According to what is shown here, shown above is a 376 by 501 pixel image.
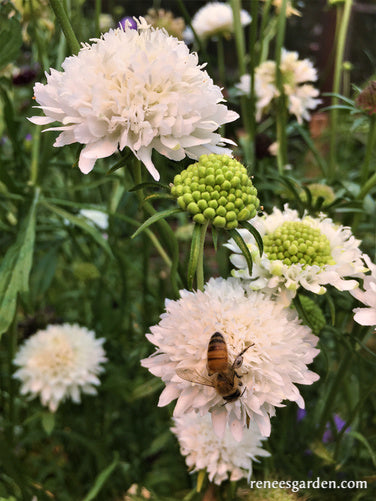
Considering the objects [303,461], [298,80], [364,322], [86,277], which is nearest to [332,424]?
[303,461]

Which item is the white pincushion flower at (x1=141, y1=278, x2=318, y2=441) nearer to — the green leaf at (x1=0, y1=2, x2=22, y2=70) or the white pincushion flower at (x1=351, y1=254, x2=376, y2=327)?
the white pincushion flower at (x1=351, y1=254, x2=376, y2=327)

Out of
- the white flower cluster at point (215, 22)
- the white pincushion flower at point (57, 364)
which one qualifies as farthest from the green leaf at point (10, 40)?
the white flower cluster at point (215, 22)

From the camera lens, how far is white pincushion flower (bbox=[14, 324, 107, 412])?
0.97 metres

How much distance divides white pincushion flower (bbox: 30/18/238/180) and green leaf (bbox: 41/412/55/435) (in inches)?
24.4

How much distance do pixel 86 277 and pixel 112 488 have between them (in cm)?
49

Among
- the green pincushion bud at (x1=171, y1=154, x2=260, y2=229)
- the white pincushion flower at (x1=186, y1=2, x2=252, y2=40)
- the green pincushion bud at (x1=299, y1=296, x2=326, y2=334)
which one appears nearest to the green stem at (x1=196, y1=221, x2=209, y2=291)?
the green pincushion bud at (x1=171, y1=154, x2=260, y2=229)

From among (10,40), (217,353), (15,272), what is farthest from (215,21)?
(217,353)

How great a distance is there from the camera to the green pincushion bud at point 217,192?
1.58 ft

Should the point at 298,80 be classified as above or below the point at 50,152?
above

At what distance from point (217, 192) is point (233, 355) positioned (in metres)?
0.17

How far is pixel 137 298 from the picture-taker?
1452 mm

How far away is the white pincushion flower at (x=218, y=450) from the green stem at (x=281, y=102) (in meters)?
0.48

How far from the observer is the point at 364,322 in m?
0.51

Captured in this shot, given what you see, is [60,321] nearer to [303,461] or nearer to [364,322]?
[303,461]
